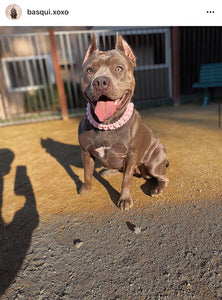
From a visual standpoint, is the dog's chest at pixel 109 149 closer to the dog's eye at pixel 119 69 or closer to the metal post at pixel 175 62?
the dog's eye at pixel 119 69

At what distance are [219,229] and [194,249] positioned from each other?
35 cm

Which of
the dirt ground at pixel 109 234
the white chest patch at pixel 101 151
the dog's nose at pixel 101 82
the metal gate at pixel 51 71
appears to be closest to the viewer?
the dirt ground at pixel 109 234

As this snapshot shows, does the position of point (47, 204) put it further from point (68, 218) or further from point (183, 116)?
point (183, 116)

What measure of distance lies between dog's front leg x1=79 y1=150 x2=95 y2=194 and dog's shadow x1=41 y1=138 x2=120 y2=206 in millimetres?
139

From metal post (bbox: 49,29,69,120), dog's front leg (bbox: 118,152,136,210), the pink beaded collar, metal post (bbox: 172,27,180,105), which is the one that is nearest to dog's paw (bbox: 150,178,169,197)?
dog's front leg (bbox: 118,152,136,210)

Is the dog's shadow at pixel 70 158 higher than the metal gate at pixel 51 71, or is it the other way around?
the metal gate at pixel 51 71

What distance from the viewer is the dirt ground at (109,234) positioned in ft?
4.78

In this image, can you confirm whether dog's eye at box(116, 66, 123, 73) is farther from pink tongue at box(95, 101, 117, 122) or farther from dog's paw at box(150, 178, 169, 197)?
dog's paw at box(150, 178, 169, 197)

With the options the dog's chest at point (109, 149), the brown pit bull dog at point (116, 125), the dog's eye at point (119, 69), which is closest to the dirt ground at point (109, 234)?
the brown pit bull dog at point (116, 125)

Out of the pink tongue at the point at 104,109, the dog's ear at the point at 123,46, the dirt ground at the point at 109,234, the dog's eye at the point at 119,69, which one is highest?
the dog's ear at the point at 123,46

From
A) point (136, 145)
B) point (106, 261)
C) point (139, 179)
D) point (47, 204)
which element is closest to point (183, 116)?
point (139, 179)

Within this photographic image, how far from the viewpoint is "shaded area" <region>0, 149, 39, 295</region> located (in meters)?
1.62
